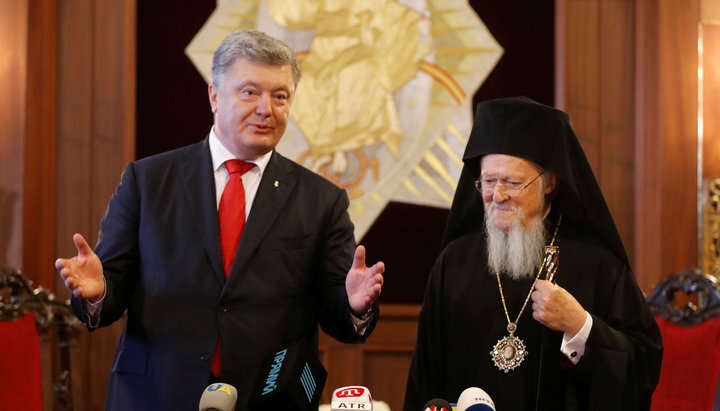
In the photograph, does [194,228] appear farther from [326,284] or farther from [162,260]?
[326,284]

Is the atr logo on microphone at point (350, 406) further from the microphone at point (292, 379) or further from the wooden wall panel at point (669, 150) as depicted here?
the wooden wall panel at point (669, 150)

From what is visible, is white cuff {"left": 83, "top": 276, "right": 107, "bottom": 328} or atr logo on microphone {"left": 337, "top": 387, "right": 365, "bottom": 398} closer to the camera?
atr logo on microphone {"left": 337, "top": 387, "right": 365, "bottom": 398}

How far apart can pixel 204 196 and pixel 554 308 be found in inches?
46.6

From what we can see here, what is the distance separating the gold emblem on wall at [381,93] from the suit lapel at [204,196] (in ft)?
7.85

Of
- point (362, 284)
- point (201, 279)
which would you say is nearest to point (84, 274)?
point (201, 279)

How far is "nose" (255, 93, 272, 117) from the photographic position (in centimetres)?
273

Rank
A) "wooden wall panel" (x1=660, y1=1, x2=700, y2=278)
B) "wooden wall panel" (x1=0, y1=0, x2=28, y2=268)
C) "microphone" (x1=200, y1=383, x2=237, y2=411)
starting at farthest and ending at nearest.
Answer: "wooden wall panel" (x1=660, y1=1, x2=700, y2=278), "wooden wall panel" (x1=0, y1=0, x2=28, y2=268), "microphone" (x1=200, y1=383, x2=237, y2=411)

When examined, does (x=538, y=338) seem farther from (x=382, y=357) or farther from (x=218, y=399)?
(x=382, y=357)

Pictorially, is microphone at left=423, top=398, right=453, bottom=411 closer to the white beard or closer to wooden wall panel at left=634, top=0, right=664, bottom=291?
the white beard

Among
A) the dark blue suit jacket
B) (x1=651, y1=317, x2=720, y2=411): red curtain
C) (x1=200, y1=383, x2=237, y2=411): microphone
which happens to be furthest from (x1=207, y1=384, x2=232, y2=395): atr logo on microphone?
(x1=651, y1=317, x2=720, y2=411): red curtain

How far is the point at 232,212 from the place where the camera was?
9.07 feet

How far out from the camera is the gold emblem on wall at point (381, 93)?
17.2 ft

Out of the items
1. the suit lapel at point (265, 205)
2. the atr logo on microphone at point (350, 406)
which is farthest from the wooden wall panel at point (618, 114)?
the atr logo on microphone at point (350, 406)

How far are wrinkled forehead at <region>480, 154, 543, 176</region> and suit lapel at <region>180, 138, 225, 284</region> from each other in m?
0.94
